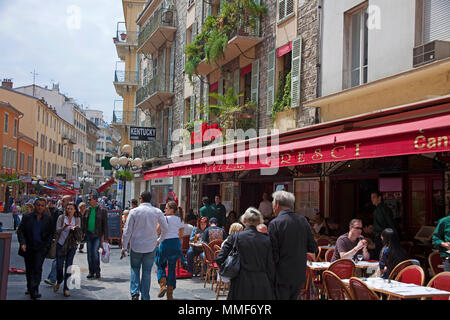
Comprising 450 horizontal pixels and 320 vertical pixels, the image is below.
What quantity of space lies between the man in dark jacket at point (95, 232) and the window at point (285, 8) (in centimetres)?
747

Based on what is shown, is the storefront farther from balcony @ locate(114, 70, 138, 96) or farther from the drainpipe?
balcony @ locate(114, 70, 138, 96)

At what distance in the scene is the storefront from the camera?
675 cm

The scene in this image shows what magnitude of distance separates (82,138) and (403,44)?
264 ft

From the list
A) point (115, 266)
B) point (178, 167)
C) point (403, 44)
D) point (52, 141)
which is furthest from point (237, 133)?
point (52, 141)

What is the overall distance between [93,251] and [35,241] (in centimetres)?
237

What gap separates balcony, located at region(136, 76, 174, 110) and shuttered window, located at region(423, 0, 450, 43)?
56.5ft

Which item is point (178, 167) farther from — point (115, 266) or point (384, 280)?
point (384, 280)

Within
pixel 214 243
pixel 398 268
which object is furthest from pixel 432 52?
pixel 214 243

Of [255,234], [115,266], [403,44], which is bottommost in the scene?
[115,266]

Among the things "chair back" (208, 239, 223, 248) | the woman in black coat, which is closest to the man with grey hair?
the woman in black coat

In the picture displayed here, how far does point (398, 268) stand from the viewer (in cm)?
672

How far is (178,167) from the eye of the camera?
46.5 ft

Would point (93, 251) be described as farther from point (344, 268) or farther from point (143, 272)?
point (344, 268)

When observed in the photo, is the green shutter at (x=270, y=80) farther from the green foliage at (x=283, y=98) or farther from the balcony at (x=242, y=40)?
the balcony at (x=242, y=40)
